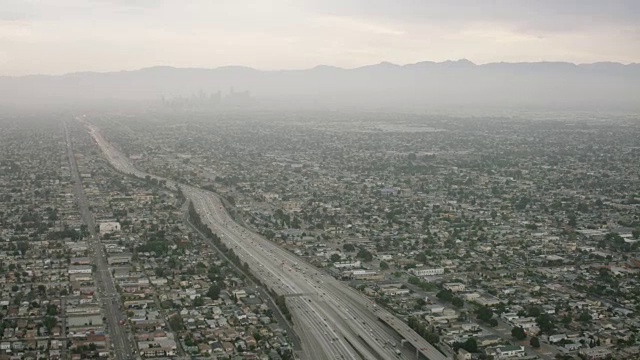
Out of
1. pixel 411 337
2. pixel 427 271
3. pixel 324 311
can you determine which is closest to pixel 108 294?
pixel 324 311

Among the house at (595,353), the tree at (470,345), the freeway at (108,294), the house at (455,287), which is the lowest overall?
the freeway at (108,294)

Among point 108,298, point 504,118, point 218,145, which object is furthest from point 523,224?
point 504,118

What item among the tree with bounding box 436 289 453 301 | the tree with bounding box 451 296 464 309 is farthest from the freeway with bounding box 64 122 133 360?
the tree with bounding box 451 296 464 309

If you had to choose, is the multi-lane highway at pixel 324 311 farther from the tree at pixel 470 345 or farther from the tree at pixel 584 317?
the tree at pixel 584 317

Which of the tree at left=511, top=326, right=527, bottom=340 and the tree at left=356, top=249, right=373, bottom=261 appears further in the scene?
the tree at left=356, top=249, right=373, bottom=261

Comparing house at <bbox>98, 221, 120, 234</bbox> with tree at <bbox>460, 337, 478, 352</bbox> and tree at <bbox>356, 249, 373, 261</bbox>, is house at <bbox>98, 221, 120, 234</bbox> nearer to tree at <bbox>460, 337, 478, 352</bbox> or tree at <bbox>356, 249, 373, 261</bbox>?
tree at <bbox>356, 249, 373, 261</bbox>

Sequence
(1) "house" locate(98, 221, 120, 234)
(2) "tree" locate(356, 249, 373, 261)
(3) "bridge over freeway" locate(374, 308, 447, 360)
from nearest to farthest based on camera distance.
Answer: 1. (3) "bridge over freeway" locate(374, 308, 447, 360)
2. (2) "tree" locate(356, 249, 373, 261)
3. (1) "house" locate(98, 221, 120, 234)

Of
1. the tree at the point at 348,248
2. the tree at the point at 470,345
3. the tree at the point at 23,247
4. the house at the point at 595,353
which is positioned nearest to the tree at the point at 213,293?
the tree at the point at 348,248

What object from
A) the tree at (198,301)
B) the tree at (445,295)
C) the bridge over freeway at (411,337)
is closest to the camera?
the bridge over freeway at (411,337)

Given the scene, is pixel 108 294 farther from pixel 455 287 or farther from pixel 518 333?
pixel 518 333
